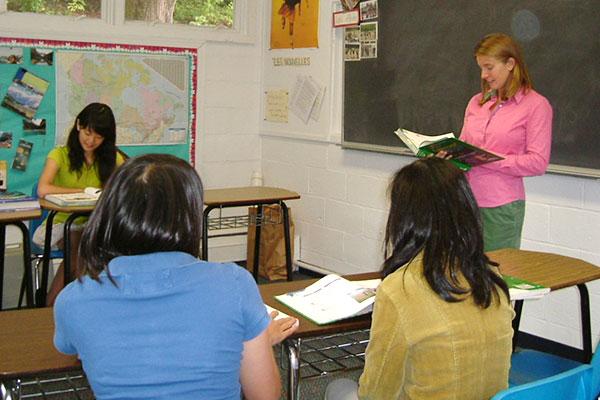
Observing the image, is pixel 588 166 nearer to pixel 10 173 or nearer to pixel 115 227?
pixel 115 227

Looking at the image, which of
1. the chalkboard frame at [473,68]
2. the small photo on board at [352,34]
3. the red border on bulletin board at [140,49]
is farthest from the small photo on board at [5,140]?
the small photo on board at [352,34]

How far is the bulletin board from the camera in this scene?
4348 millimetres

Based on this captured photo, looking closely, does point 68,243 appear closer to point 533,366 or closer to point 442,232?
point 533,366

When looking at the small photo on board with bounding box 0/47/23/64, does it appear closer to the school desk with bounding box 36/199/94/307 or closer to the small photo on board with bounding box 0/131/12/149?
the small photo on board with bounding box 0/131/12/149

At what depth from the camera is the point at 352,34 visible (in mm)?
4473

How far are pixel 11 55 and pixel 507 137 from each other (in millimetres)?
3035

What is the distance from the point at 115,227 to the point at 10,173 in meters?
3.42

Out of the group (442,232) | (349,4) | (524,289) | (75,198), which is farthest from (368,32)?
(442,232)

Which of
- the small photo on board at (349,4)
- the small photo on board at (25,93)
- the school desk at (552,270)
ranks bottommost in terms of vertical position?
the school desk at (552,270)

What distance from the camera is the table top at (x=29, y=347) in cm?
155

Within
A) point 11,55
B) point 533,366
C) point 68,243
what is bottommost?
point 533,366

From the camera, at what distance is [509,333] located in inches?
62.2

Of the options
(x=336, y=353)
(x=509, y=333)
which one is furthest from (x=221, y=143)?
(x=509, y=333)

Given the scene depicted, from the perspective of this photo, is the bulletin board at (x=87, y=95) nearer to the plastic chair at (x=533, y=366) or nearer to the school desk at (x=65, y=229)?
the school desk at (x=65, y=229)
